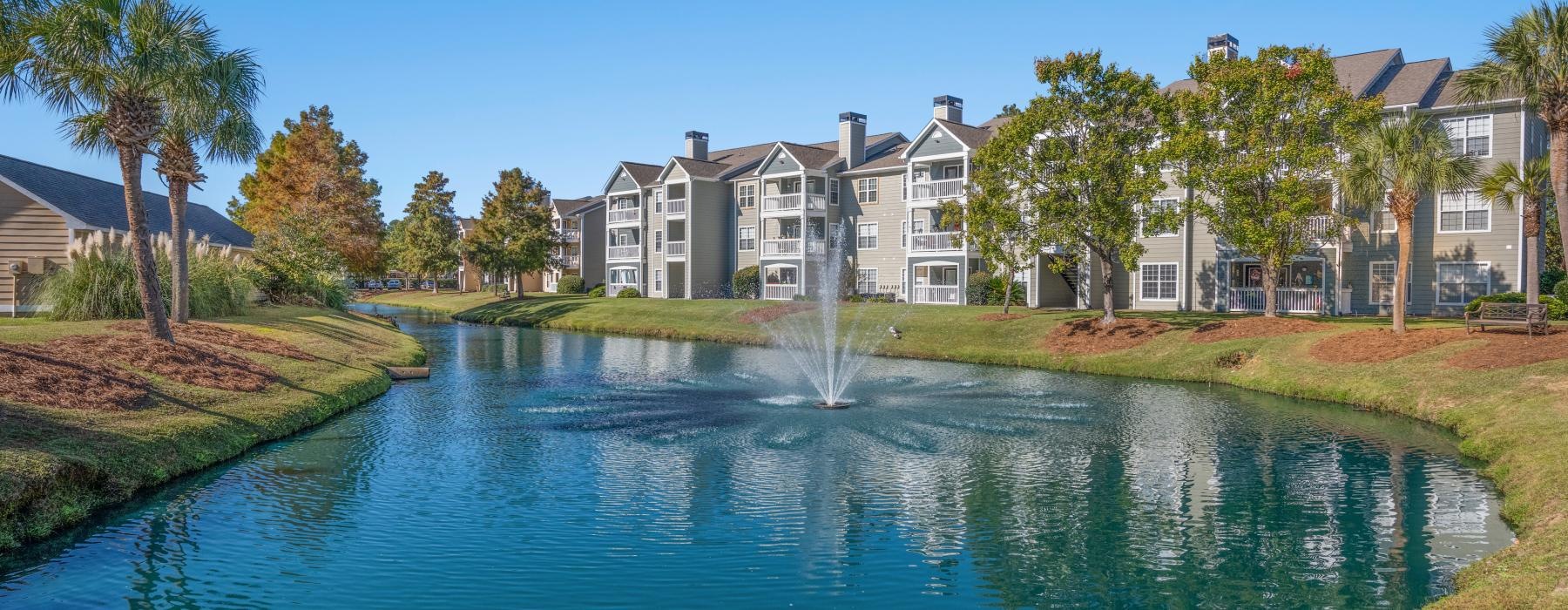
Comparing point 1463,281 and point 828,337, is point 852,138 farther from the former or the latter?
point 1463,281

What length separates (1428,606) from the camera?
9.71 m

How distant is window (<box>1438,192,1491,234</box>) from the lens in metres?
37.7

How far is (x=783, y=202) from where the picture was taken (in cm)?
5934

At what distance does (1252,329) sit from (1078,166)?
795cm

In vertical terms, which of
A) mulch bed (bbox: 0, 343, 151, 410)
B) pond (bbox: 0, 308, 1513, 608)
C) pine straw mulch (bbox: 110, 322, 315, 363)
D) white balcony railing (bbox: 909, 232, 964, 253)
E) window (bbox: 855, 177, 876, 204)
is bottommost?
pond (bbox: 0, 308, 1513, 608)

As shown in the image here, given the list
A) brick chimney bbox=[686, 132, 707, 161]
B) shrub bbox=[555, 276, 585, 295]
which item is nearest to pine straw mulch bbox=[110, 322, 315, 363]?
brick chimney bbox=[686, 132, 707, 161]

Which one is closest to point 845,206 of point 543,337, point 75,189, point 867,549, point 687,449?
point 543,337

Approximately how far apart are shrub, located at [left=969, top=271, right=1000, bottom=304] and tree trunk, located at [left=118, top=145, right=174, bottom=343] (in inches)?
1428

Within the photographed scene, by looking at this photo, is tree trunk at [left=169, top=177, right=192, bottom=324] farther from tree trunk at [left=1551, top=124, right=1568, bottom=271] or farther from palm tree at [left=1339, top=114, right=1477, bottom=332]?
tree trunk at [left=1551, top=124, right=1568, bottom=271]

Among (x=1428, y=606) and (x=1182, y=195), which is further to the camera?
(x=1182, y=195)

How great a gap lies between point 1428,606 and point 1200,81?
29786mm

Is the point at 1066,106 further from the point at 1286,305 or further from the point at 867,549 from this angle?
the point at 867,549

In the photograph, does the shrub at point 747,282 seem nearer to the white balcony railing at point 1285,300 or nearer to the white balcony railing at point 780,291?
the white balcony railing at point 780,291

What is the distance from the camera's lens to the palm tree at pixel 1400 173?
27.8 m
